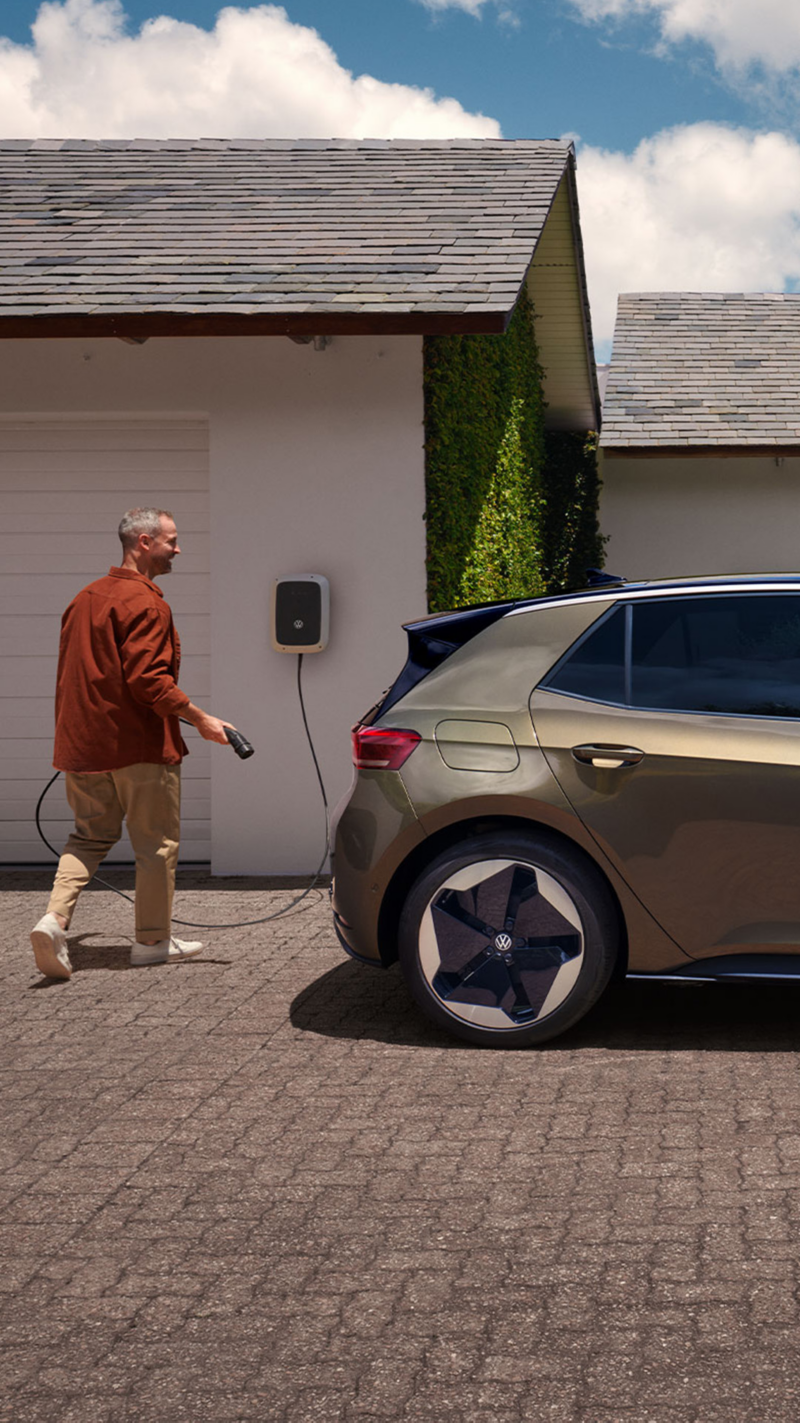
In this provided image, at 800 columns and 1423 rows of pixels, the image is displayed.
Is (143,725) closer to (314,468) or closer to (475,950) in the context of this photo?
(475,950)

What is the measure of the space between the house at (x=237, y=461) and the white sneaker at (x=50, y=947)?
278 cm

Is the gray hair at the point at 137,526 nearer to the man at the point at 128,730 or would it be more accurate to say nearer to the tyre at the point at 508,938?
the man at the point at 128,730

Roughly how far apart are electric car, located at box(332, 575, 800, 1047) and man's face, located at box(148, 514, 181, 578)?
6.10ft

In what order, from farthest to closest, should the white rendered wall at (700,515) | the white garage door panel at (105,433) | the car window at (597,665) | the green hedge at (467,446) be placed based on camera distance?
1. the white rendered wall at (700,515)
2. the white garage door panel at (105,433)
3. the green hedge at (467,446)
4. the car window at (597,665)

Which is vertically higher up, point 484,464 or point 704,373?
point 704,373

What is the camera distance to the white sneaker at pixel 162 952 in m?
7.02

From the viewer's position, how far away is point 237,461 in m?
9.35

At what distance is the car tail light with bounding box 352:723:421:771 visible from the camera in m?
5.51

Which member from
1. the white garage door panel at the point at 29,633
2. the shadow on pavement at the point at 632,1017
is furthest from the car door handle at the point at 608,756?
the white garage door panel at the point at 29,633

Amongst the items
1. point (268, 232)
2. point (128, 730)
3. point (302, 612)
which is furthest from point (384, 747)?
point (268, 232)

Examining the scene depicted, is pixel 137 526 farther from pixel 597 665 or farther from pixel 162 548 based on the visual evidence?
pixel 597 665

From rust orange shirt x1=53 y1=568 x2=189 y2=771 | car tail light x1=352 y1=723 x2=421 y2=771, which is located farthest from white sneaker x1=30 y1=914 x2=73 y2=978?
car tail light x1=352 y1=723 x2=421 y2=771

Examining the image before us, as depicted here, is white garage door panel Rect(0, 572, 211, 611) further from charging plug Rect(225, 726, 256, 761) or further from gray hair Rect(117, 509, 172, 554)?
charging plug Rect(225, 726, 256, 761)

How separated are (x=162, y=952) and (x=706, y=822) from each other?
288 centimetres
